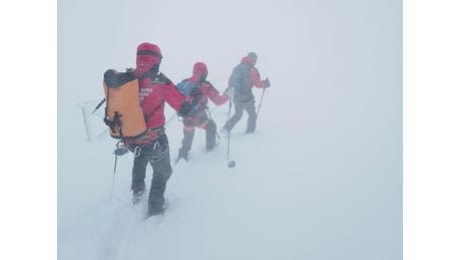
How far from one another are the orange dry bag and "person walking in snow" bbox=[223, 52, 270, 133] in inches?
78.6

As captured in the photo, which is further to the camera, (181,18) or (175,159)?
(181,18)

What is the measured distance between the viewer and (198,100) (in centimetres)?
386

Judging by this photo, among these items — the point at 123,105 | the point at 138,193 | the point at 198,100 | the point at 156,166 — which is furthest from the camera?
the point at 198,100

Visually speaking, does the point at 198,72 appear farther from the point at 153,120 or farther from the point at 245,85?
the point at 153,120

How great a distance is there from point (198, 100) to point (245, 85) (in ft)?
3.71

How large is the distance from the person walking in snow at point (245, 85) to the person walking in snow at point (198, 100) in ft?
1.47

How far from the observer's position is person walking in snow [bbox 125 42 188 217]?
2.84m

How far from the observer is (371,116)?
4.34 metres

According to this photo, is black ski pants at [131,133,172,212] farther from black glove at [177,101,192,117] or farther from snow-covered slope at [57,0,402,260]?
black glove at [177,101,192,117]

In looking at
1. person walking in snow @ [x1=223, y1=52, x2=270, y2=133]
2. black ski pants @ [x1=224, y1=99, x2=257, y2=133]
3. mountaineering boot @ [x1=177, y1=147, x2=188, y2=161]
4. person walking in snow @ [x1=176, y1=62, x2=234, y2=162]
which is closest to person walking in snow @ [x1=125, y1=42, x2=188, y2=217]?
person walking in snow @ [x1=176, y1=62, x2=234, y2=162]

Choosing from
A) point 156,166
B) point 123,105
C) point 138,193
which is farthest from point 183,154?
point 123,105

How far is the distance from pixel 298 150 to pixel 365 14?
2205mm

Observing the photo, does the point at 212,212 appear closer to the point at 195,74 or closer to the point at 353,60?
the point at 195,74
